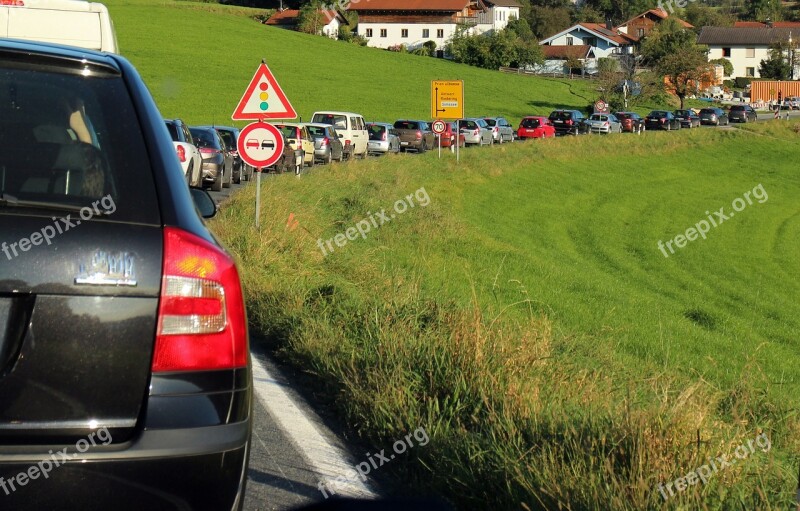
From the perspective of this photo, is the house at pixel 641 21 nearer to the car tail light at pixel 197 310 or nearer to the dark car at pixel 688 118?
the dark car at pixel 688 118

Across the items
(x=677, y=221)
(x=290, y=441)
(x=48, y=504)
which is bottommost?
(x=677, y=221)

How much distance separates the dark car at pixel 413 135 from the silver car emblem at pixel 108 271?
4453 cm

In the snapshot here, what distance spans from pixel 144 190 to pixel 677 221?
35.4 m

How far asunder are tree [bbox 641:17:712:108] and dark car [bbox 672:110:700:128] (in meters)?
15.6

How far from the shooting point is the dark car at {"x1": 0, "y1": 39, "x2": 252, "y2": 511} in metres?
2.94

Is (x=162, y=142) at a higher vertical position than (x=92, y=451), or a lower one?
higher

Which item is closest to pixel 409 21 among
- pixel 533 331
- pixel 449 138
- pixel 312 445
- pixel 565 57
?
pixel 565 57

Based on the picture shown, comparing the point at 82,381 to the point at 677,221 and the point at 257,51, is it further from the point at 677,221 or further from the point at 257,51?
the point at 257,51

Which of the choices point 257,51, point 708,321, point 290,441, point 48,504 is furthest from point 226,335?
point 257,51

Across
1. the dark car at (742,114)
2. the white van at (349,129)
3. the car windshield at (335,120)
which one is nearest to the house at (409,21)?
the dark car at (742,114)

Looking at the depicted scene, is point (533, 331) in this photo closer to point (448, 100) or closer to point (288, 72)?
point (448, 100)

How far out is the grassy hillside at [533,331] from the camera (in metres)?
4.71

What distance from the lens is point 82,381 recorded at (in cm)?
300

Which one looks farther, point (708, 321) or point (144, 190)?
point (708, 321)
